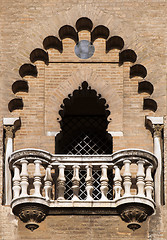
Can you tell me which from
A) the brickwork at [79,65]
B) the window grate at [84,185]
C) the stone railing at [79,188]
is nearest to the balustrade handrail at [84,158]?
the stone railing at [79,188]

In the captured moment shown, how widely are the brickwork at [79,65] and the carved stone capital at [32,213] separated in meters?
0.46

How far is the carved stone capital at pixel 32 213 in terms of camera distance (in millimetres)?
22141

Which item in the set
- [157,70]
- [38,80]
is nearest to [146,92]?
[157,70]

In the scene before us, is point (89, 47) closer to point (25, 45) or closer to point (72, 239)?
point (25, 45)

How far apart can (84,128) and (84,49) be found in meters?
1.67

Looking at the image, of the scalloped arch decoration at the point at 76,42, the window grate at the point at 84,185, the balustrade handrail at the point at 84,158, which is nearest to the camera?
the balustrade handrail at the point at 84,158

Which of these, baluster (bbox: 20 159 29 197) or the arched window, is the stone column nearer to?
the arched window

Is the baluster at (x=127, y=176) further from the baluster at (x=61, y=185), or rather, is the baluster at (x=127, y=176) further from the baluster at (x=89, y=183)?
the baluster at (x=61, y=185)

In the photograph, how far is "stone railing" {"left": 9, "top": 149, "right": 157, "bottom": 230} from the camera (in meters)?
22.2

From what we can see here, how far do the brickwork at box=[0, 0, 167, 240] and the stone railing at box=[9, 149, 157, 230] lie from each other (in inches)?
19.4

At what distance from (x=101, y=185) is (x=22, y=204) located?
141 cm

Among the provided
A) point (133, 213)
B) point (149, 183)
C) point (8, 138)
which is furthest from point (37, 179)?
point (149, 183)

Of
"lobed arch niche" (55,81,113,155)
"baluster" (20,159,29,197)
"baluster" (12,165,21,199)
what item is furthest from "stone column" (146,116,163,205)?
"baluster" (12,165,21,199)

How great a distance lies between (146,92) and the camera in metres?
23.8
